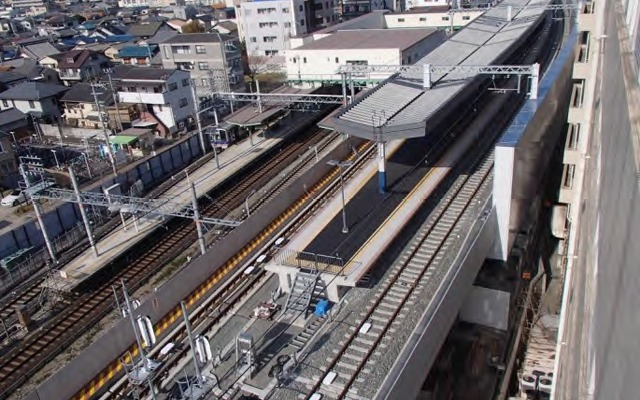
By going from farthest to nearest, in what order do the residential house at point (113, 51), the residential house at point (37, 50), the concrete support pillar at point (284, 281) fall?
the residential house at point (37, 50)
the residential house at point (113, 51)
the concrete support pillar at point (284, 281)

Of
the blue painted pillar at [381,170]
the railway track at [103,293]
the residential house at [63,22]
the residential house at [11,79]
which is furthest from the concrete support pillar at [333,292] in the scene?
the residential house at [63,22]

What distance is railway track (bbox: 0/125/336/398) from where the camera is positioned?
15.7 m

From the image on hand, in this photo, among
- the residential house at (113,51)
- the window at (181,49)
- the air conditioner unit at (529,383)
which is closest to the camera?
the air conditioner unit at (529,383)

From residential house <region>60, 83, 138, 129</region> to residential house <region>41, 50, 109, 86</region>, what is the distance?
8625mm

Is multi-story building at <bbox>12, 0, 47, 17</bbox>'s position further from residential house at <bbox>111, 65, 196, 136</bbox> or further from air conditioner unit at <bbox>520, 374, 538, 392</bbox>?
air conditioner unit at <bbox>520, 374, 538, 392</bbox>

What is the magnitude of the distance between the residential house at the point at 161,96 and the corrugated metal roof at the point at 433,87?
51.1ft

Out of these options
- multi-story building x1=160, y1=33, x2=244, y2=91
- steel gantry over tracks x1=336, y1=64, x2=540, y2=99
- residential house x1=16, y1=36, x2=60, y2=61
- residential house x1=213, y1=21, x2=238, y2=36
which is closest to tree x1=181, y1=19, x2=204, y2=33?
residential house x1=213, y1=21, x2=238, y2=36

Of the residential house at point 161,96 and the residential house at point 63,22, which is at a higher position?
the residential house at point 63,22

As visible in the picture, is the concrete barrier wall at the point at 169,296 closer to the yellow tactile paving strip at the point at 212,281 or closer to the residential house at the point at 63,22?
the yellow tactile paving strip at the point at 212,281

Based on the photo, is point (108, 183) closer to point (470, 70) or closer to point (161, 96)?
point (161, 96)

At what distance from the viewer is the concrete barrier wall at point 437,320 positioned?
11.2m

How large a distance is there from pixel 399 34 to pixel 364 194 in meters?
26.6

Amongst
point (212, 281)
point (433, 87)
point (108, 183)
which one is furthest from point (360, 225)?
point (108, 183)

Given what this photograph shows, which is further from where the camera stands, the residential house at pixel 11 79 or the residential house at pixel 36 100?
the residential house at pixel 11 79
